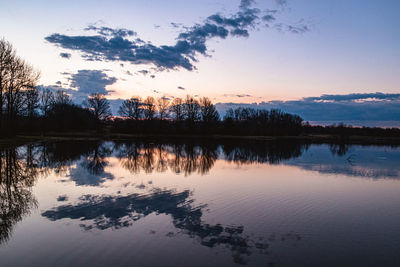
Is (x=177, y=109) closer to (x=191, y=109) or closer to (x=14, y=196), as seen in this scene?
(x=191, y=109)

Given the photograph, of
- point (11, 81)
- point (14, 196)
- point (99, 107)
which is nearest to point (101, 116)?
point (99, 107)

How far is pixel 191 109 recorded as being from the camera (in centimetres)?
10212

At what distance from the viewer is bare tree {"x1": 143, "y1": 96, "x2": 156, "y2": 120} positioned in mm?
97531

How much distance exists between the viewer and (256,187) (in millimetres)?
14242

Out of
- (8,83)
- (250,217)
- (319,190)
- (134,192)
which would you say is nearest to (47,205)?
(134,192)

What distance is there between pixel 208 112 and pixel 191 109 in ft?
22.6

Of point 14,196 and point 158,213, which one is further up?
point 14,196

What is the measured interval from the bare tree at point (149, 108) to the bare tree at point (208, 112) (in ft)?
61.7

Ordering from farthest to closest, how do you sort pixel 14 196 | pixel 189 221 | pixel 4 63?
pixel 4 63
pixel 14 196
pixel 189 221

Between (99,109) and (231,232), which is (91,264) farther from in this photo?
(99,109)

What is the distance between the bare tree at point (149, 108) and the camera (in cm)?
9753

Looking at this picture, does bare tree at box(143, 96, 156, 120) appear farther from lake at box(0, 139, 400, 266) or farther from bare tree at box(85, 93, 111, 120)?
lake at box(0, 139, 400, 266)

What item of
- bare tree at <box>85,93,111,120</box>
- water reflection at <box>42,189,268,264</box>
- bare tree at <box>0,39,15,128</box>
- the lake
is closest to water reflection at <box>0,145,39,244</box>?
the lake

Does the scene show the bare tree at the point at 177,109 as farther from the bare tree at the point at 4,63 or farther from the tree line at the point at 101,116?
the bare tree at the point at 4,63
